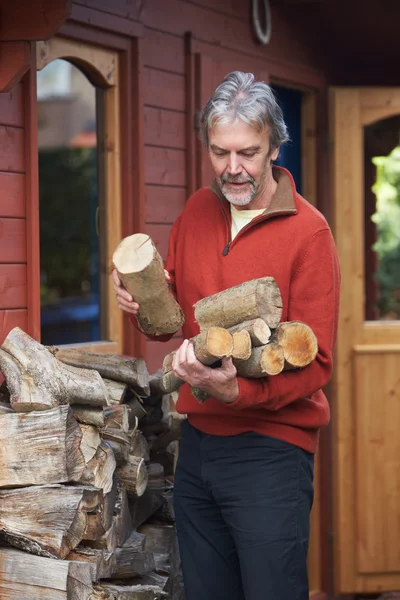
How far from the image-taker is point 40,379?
127 inches

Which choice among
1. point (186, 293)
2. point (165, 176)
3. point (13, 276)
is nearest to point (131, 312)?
point (186, 293)

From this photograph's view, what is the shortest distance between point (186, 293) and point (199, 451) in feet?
1.63

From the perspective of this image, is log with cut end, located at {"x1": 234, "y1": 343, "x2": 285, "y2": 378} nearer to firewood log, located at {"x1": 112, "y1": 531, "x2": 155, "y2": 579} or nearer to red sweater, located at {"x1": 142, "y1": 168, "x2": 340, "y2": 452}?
red sweater, located at {"x1": 142, "y1": 168, "x2": 340, "y2": 452}

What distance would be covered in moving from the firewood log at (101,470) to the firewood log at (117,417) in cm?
16

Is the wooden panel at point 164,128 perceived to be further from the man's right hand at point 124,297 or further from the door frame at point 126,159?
the man's right hand at point 124,297

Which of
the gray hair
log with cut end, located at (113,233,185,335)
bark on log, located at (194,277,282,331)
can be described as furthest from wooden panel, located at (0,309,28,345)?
the gray hair

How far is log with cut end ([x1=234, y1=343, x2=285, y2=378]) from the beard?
465 millimetres

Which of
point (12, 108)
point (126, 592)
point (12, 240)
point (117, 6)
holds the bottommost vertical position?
point (126, 592)

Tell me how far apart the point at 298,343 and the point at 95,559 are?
947 mm

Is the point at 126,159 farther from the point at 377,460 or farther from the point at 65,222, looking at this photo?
the point at 65,222

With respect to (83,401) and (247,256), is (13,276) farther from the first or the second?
(247,256)

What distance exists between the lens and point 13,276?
12.1ft

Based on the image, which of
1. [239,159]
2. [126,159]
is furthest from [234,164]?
[126,159]

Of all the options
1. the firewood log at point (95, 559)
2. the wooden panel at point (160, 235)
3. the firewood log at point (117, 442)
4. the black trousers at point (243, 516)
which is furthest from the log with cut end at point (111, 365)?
the wooden panel at point (160, 235)
